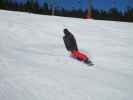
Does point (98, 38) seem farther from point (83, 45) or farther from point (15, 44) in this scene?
point (15, 44)

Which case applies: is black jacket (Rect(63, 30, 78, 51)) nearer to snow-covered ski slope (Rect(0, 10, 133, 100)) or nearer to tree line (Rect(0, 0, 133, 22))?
snow-covered ski slope (Rect(0, 10, 133, 100))

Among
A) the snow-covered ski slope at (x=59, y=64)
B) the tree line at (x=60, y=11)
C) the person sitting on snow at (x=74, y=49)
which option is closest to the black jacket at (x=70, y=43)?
the person sitting on snow at (x=74, y=49)

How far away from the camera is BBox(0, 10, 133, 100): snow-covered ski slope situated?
17.9 feet

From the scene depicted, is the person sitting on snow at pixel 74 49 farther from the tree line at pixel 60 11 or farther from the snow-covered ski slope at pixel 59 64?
the tree line at pixel 60 11

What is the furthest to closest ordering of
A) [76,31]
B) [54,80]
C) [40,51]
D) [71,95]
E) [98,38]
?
[76,31]
[98,38]
[40,51]
[54,80]
[71,95]

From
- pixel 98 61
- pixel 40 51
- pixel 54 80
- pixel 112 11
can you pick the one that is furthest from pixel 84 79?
pixel 112 11

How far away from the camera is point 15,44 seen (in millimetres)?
8961

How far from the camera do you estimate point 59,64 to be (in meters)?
7.14

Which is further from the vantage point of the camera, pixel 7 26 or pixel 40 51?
pixel 7 26

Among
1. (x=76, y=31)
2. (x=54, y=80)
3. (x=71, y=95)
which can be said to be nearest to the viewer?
(x=71, y=95)

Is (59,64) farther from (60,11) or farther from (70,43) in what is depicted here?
(60,11)

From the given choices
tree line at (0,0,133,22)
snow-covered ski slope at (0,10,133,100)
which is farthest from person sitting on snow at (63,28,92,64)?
tree line at (0,0,133,22)

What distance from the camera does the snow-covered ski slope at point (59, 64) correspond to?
5.46m

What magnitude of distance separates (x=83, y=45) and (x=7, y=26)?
3639mm
